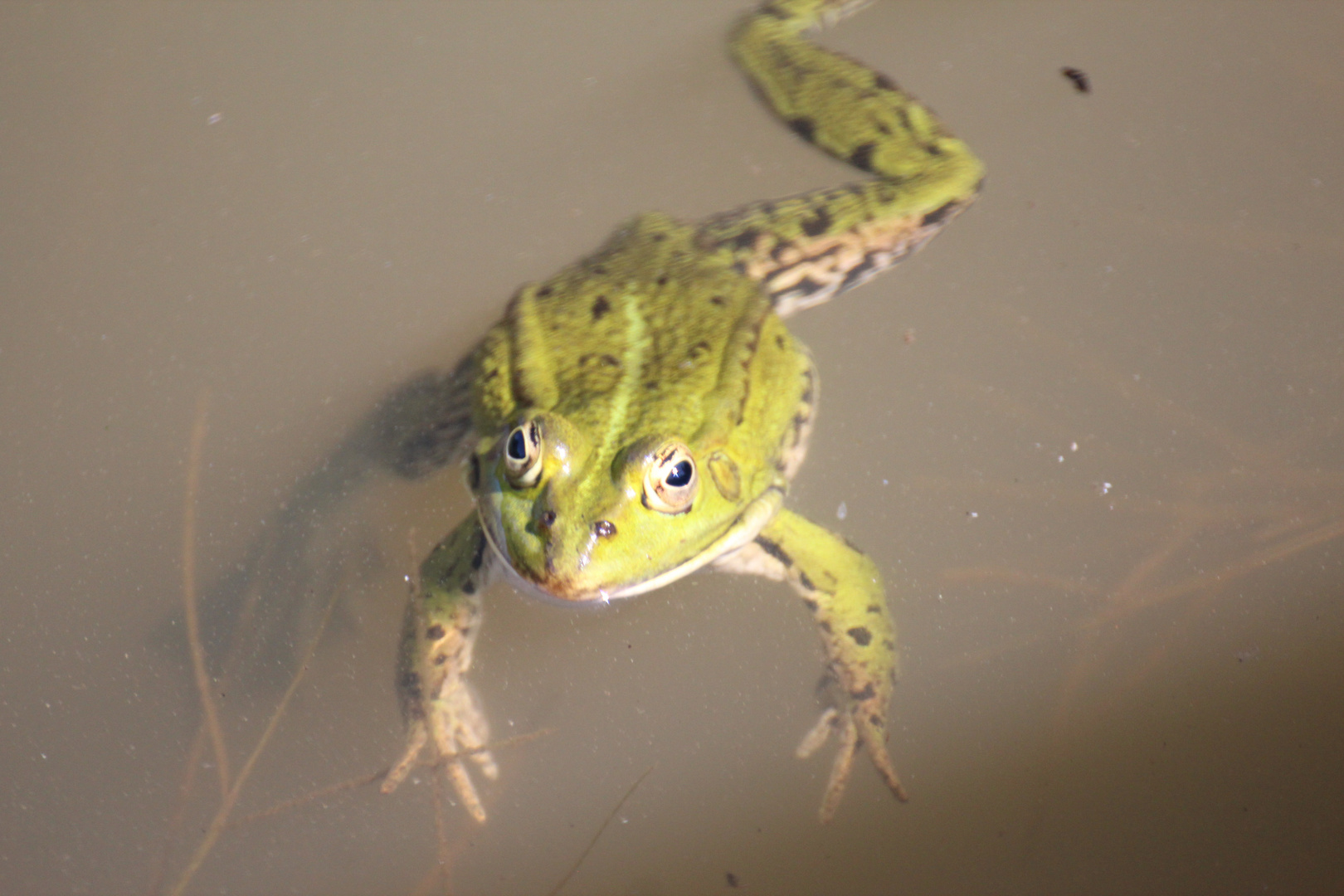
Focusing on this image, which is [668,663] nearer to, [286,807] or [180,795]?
[286,807]

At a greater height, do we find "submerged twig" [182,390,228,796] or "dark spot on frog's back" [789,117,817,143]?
"dark spot on frog's back" [789,117,817,143]

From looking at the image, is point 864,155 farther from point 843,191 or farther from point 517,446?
point 517,446

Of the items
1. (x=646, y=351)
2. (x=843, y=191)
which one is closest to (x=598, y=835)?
(x=646, y=351)

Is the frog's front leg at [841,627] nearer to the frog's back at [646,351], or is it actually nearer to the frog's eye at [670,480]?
the frog's back at [646,351]

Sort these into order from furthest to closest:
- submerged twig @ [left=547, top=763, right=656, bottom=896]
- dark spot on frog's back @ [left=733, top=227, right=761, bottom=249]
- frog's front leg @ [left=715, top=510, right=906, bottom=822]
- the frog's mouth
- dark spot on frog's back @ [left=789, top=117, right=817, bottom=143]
→ 1. dark spot on frog's back @ [left=789, top=117, right=817, bottom=143]
2. dark spot on frog's back @ [left=733, top=227, right=761, bottom=249]
3. frog's front leg @ [left=715, top=510, right=906, bottom=822]
4. submerged twig @ [left=547, top=763, right=656, bottom=896]
5. the frog's mouth

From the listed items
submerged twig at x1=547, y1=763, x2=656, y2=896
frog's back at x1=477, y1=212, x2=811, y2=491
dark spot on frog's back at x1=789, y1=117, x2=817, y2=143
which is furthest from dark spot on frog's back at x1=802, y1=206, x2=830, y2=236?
submerged twig at x1=547, y1=763, x2=656, y2=896

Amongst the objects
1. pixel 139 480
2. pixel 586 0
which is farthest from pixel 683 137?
pixel 139 480

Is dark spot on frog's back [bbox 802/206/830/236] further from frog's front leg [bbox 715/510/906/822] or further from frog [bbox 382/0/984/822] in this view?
frog's front leg [bbox 715/510/906/822]
